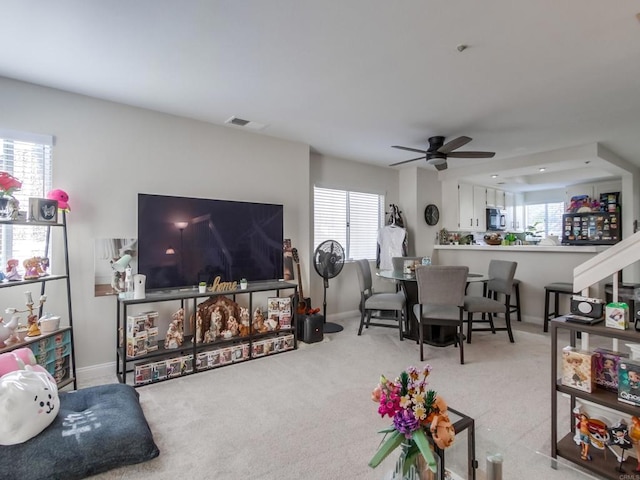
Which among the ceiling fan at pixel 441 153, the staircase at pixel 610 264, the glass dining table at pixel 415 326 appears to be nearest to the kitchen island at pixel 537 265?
the glass dining table at pixel 415 326

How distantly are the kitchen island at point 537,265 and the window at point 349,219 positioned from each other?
1.75 m

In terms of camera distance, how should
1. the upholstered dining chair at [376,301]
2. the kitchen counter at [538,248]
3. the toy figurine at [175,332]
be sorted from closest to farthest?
the toy figurine at [175,332] < the upholstered dining chair at [376,301] < the kitchen counter at [538,248]

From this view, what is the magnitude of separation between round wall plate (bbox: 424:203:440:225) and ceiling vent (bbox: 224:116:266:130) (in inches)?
133

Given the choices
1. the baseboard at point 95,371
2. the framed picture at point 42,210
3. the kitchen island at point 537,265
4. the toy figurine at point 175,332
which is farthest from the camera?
the kitchen island at point 537,265

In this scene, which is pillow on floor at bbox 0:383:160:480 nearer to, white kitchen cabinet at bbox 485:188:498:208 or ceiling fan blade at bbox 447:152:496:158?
ceiling fan blade at bbox 447:152:496:158

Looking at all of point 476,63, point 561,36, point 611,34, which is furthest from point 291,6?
point 611,34

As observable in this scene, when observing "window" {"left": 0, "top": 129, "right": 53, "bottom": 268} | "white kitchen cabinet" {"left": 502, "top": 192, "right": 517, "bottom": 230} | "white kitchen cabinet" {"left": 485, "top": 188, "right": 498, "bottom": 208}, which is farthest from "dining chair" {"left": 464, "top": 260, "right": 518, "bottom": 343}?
"window" {"left": 0, "top": 129, "right": 53, "bottom": 268}

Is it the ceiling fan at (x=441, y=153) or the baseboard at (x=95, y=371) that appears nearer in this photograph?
the baseboard at (x=95, y=371)

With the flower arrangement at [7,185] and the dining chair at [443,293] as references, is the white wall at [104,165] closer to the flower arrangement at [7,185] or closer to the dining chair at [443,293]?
the flower arrangement at [7,185]

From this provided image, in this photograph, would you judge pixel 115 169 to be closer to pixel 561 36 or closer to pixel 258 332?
pixel 258 332

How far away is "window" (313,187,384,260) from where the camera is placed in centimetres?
484

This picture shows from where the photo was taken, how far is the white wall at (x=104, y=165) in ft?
8.86

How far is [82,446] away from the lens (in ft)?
5.41

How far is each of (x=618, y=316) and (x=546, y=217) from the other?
7.25 metres
